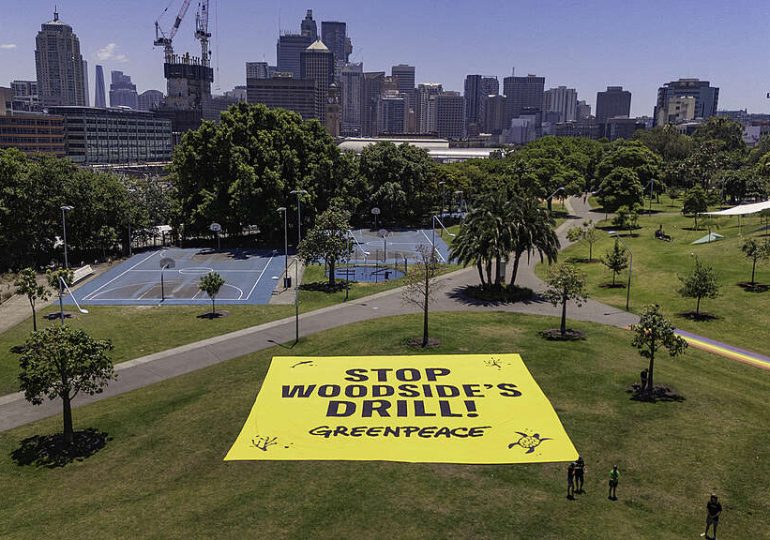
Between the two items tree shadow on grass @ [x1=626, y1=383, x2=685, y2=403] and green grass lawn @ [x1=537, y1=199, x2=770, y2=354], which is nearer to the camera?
tree shadow on grass @ [x1=626, y1=383, x2=685, y2=403]

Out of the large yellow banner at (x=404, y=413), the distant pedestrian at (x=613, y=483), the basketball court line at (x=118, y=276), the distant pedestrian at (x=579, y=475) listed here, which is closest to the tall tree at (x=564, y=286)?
the large yellow banner at (x=404, y=413)

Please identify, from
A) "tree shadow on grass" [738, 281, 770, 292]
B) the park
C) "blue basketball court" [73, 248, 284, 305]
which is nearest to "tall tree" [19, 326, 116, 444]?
the park

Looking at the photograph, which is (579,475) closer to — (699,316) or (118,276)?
(699,316)

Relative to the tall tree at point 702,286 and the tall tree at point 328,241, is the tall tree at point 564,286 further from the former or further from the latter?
the tall tree at point 328,241

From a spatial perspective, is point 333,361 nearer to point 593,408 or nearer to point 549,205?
point 593,408

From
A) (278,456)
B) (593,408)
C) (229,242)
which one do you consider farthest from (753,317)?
(229,242)

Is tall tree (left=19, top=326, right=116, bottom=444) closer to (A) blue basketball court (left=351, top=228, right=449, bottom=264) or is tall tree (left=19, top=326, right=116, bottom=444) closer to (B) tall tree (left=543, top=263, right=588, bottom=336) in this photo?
(B) tall tree (left=543, top=263, right=588, bottom=336)
